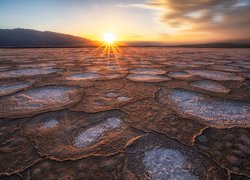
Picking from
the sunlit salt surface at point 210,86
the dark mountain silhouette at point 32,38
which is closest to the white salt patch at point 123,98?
the sunlit salt surface at point 210,86

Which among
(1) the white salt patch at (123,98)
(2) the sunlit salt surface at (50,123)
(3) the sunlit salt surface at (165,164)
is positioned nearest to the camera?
(3) the sunlit salt surface at (165,164)

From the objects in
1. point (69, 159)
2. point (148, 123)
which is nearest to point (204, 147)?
point (148, 123)

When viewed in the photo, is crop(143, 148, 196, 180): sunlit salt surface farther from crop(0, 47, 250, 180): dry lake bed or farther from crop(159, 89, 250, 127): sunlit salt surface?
crop(159, 89, 250, 127): sunlit salt surface

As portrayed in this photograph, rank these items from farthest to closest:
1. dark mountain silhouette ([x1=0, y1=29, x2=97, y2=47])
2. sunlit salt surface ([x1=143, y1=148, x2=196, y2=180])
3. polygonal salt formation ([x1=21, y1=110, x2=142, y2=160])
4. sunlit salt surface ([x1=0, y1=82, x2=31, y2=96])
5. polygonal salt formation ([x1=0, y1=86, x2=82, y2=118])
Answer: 1. dark mountain silhouette ([x1=0, y1=29, x2=97, y2=47])
2. sunlit salt surface ([x1=0, y1=82, x2=31, y2=96])
3. polygonal salt formation ([x1=0, y1=86, x2=82, y2=118])
4. polygonal salt formation ([x1=21, y1=110, x2=142, y2=160])
5. sunlit salt surface ([x1=143, y1=148, x2=196, y2=180])

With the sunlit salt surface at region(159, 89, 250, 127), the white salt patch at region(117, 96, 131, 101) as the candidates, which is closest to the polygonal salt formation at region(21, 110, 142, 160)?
the white salt patch at region(117, 96, 131, 101)

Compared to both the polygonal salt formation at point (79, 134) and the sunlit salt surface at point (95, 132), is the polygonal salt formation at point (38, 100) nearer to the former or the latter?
the polygonal salt formation at point (79, 134)

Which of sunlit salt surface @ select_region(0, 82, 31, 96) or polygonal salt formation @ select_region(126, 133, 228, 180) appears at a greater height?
polygonal salt formation @ select_region(126, 133, 228, 180)

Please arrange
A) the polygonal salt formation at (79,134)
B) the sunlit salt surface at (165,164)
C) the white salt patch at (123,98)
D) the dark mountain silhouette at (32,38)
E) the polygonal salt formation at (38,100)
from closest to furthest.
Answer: the sunlit salt surface at (165,164), the polygonal salt formation at (79,134), the polygonal salt formation at (38,100), the white salt patch at (123,98), the dark mountain silhouette at (32,38)
